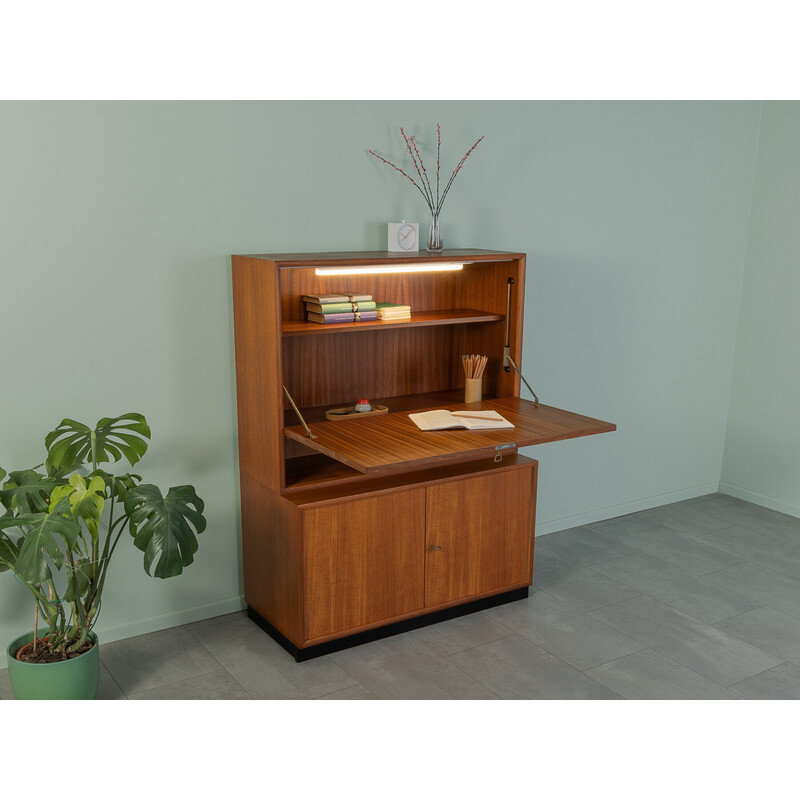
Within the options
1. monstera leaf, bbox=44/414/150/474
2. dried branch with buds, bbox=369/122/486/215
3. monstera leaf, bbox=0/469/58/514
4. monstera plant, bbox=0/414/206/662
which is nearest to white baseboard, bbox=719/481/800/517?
dried branch with buds, bbox=369/122/486/215

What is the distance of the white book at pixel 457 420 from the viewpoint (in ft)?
11.2

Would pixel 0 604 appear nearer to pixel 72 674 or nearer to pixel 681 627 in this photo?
pixel 72 674

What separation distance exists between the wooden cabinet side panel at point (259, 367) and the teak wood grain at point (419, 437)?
0.37ft

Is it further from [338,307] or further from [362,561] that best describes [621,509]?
[338,307]

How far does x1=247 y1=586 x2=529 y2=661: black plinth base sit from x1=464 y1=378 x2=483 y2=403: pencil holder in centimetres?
89

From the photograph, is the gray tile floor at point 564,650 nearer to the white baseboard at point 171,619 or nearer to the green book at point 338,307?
the white baseboard at point 171,619

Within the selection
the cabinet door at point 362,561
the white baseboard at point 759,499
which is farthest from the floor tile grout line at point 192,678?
the white baseboard at point 759,499

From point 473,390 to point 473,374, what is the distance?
7 cm

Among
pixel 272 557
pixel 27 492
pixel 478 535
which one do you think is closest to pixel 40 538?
pixel 27 492

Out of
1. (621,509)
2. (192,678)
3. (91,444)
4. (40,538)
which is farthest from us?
(621,509)

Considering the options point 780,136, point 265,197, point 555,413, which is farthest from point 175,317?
point 780,136

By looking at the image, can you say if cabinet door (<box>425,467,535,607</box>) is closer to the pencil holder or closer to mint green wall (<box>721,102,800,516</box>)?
the pencil holder

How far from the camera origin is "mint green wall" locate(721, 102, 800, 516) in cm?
495

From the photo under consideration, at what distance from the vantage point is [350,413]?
369 cm
